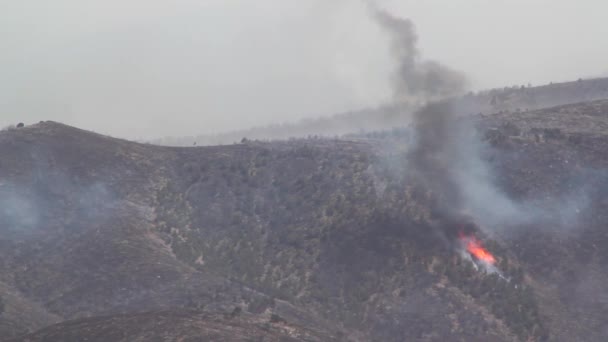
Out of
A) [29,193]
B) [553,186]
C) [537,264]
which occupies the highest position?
[29,193]

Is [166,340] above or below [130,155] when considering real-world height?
below

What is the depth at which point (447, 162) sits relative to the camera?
80.2 m

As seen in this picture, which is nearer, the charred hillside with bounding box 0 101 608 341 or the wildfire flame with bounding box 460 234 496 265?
the charred hillside with bounding box 0 101 608 341

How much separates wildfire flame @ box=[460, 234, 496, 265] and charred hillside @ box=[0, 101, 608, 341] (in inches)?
23.0

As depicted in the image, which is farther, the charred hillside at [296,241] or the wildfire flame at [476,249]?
the wildfire flame at [476,249]

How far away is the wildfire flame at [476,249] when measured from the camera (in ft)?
219

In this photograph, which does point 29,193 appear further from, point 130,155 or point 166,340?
point 166,340

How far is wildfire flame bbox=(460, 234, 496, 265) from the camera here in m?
66.9

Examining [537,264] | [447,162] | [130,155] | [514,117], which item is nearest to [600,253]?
[537,264]

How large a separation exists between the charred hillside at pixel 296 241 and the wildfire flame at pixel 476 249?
23.0 inches

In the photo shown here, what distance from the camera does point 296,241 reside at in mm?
73188

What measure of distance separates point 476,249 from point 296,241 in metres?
16.1

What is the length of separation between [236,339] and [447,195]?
34561 mm

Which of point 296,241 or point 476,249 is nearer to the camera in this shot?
point 476,249
